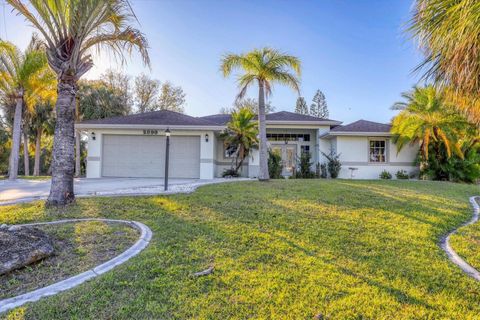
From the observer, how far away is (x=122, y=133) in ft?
50.4

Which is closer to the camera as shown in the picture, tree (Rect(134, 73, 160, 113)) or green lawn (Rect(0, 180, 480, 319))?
green lawn (Rect(0, 180, 480, 319))

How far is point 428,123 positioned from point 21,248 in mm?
17419

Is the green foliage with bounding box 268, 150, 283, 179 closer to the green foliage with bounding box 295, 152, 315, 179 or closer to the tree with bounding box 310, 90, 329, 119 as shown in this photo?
the green foliage with bounding box 295, 152, 315, 179

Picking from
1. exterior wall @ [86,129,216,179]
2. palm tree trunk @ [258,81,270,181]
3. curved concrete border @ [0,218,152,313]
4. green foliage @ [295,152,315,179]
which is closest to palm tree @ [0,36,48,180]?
exterior wall @ [86,129,216,179]

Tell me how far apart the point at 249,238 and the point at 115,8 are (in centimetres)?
634

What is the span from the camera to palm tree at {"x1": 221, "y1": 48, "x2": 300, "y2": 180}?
11344mm

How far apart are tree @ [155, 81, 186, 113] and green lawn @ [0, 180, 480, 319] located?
25.4 metres

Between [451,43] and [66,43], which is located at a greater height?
[66,43]

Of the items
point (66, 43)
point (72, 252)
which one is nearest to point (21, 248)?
point (72, 252)

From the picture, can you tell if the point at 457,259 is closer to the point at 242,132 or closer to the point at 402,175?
the point at 242,132

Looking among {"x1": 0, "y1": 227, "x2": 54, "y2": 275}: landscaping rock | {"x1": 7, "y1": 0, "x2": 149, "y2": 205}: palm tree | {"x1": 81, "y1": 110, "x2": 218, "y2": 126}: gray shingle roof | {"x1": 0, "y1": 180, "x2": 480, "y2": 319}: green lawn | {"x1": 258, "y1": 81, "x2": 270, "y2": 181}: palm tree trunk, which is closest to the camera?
{"x1": 0, "y1": 180, "x2": 480, "y2": 319}: green lawn

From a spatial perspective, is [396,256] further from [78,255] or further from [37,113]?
[37,113]

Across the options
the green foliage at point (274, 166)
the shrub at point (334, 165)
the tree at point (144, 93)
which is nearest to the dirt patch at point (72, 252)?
the green foliage at point (274, 166)

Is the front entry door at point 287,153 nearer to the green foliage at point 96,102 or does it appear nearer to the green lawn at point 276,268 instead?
the green lawn at point 276,268
